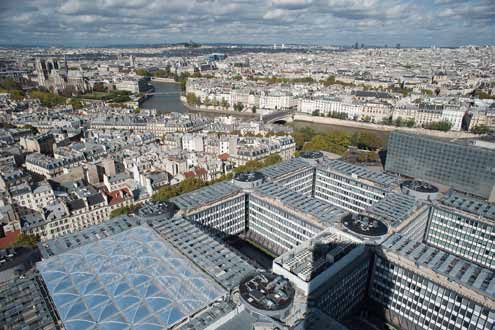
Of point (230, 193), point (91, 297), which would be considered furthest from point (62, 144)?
point (91, 297)

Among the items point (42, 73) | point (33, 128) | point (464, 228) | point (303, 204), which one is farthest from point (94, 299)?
point (42, 73)

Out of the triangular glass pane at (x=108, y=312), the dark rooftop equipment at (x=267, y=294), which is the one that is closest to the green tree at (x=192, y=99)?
the dark rooftop equipment at (x=267, y=294)

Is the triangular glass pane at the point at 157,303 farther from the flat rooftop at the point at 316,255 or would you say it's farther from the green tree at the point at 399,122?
the green tree at the point at 399,122

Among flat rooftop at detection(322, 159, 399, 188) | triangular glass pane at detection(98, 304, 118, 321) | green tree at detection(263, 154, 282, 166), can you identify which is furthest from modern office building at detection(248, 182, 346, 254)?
triangular glass pane at detection(98, 304, 118, 321)

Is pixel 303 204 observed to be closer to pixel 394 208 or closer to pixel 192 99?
pixel 394 208

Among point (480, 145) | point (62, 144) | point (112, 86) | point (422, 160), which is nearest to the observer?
point (480, 145)

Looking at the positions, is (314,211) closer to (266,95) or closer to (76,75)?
(266,95)
